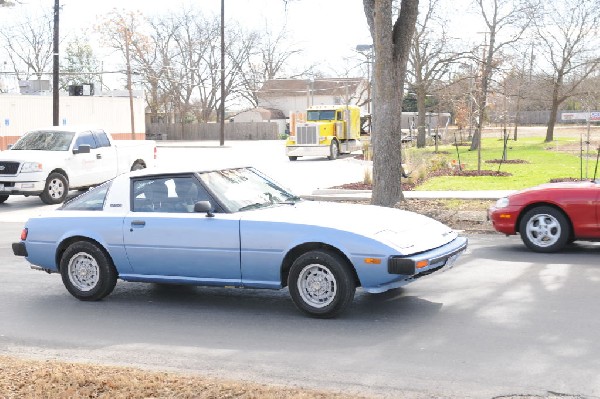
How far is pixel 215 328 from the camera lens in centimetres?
736

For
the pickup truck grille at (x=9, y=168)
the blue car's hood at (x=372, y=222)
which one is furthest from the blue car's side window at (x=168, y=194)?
the pickup truck grille at (x=9, y=168)

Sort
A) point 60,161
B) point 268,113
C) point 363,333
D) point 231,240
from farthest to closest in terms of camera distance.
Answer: point 268,113
point 60,161
point 231,240
point 363,333

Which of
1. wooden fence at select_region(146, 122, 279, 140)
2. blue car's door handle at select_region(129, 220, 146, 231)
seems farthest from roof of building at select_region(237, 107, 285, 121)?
blue car's door handle at select_region(129, 220, 146, 231)

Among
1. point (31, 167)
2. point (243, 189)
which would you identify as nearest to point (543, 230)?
point (243, 189)

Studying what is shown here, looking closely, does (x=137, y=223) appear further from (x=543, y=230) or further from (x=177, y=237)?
(x=543, y=230)

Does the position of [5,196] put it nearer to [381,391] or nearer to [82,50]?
[381,391]

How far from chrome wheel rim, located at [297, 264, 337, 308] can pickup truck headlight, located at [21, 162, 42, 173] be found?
43.8 ft

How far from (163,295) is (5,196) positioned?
12.7 meters

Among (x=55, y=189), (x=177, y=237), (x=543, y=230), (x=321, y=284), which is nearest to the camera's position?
(x=321, y=284)

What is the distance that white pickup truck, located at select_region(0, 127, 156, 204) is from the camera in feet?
62.6

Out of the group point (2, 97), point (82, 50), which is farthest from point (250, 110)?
point (2, 97)

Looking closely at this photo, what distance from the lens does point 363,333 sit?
701cm

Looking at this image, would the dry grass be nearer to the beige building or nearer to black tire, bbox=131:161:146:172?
black tire, bbox=131:161:146:172

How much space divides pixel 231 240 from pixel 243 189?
810mm
